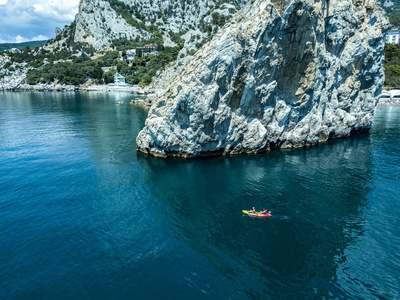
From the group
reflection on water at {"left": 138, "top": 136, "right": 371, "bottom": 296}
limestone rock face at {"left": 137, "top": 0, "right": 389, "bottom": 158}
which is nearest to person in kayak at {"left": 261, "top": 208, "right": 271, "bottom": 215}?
reflection on water at {"left": 138, "top": 136, "right": 371, "bottom": 296}

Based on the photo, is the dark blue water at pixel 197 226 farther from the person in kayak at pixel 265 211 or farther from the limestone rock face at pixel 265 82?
the limestone rock face at pixel 265 82

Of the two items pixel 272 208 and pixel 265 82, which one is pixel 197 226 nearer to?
pixel 272 208

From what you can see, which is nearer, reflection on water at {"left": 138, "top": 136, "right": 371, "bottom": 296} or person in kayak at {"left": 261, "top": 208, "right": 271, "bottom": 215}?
reflection on water at {"left": 138, "top": 136, "right": 371, "bottom": 296}

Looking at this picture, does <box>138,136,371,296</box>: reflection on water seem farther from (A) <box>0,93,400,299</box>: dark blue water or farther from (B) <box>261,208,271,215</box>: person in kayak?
(B) <box>261,208,271,215</box>: person in kayak

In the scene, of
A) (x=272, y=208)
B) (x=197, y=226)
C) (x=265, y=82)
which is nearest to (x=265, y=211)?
(x=272, y=208)

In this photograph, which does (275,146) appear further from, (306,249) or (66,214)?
(66,214)

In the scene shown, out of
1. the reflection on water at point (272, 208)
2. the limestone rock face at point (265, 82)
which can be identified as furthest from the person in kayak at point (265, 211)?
the limestone rock face at point (265, 82)
